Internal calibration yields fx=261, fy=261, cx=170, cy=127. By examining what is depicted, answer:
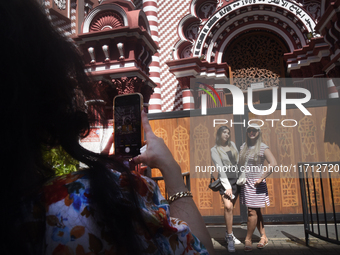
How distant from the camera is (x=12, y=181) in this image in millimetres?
514

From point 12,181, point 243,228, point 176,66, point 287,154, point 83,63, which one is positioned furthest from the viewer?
point 176,66

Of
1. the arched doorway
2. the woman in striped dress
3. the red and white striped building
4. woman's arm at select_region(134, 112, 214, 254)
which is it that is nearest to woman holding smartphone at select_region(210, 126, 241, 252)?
the woman in striped dress

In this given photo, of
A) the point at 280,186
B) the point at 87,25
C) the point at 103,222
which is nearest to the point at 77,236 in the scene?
the point at 103,222

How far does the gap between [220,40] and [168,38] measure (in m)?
2.16

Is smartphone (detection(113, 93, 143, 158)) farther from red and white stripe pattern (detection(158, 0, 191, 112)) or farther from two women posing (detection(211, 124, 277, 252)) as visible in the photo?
red and white stripe pattern (detection(158, 0, 191, 112))

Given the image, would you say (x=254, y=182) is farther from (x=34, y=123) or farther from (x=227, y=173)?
(x=34, y=123)

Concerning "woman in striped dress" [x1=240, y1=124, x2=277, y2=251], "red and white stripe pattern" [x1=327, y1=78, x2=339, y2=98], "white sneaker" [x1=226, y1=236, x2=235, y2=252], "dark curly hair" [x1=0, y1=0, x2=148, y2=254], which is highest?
"red and white stripe pattern" [x1=327, y1=78, x2=339, y2=98]

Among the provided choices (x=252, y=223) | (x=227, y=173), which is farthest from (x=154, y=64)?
(x=252, y=223)

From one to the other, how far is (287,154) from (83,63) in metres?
5.02

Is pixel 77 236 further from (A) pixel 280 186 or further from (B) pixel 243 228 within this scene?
(A) pixel 280 186

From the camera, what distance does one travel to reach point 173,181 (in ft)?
3.01

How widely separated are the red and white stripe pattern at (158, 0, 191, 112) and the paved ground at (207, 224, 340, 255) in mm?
5870

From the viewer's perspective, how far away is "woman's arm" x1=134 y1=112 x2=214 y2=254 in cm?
84

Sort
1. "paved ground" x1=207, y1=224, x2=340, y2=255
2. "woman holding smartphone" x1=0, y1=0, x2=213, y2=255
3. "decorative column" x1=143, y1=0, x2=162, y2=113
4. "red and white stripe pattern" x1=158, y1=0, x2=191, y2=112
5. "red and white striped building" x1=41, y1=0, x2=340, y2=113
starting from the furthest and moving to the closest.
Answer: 1. "red and white stripe pattern" x1=158, y1=0, x2=191, y2=112
2. "decorative column" x1=143, y1=0, x2=162, y2=113
3. "red and white striped building" x1=41, y1=0, x2=340, y2=113
4. "paved ground" x1=207, y1=224, x2=340, y2=255
5. "woman holding smartphone" x1=0, y1=0, x2=213, y2=255
